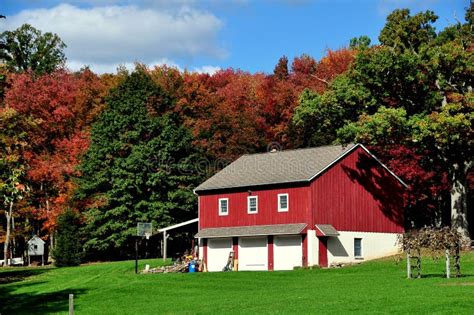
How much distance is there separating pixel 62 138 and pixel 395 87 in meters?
36.6

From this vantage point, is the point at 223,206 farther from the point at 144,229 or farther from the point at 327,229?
the point at 327,229

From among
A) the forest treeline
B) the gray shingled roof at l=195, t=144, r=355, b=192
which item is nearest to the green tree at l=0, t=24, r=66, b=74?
the forest treeline

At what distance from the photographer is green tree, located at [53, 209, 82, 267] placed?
219 ft

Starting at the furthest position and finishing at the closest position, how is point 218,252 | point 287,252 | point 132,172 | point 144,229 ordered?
point 132,172 → point 218,252 → point 287,252 → point 144,229

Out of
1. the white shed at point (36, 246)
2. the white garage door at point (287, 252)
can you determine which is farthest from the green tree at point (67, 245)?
the white garage door at point (287, 252)

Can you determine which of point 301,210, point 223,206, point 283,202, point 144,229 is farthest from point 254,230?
point 144,229

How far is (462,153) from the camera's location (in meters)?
59.0

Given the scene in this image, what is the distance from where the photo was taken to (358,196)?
60344mm

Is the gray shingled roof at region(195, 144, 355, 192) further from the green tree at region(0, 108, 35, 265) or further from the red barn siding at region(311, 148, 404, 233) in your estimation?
the green tree at region(0, 108, 35, 265)

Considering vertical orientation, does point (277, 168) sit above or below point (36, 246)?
above

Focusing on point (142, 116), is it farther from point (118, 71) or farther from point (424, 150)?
point (424, 150)

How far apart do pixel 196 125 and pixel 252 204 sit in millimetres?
22072

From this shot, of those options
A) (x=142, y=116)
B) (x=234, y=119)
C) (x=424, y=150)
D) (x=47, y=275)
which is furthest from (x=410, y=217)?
(x=47, y=275)

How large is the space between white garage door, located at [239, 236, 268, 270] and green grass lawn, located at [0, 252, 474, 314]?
751 cm
